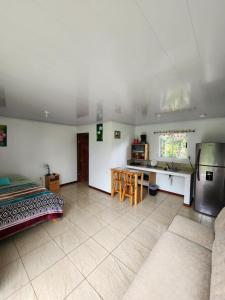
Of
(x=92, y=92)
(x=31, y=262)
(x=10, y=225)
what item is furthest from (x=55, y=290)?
(x=92, y=92)

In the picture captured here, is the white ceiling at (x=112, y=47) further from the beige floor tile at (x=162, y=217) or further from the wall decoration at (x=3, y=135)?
the beige floor tile at (x=162, y=217)

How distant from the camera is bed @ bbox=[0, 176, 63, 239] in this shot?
1.98m

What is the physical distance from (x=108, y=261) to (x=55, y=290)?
653 mm

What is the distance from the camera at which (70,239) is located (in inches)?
83.6

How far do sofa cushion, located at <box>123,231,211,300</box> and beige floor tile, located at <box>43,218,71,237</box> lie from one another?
1.74 metres

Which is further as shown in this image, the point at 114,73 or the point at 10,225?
the point at 10,225

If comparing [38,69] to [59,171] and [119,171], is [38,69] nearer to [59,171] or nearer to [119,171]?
[119,171]

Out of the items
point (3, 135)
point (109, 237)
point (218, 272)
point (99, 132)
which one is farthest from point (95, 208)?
point (3, 135)

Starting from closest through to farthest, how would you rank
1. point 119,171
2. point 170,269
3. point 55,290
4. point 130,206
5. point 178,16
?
1. point 178,16
2. point 170,269
3. point 55,290
4. point 130,206
5. point 119,171

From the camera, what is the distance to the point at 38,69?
1283 millimetres

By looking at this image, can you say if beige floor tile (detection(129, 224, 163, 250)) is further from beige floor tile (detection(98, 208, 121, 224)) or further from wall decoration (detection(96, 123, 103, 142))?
wall decoration (detection(96, 123, 103, 142))

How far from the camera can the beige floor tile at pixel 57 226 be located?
2.29 m

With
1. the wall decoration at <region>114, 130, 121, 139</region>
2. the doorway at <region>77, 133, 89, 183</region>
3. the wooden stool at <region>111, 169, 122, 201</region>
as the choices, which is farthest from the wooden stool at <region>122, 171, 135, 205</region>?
the doorway at <region>77, 133, 89, 183</region>

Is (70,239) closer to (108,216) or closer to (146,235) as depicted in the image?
(108,216)
